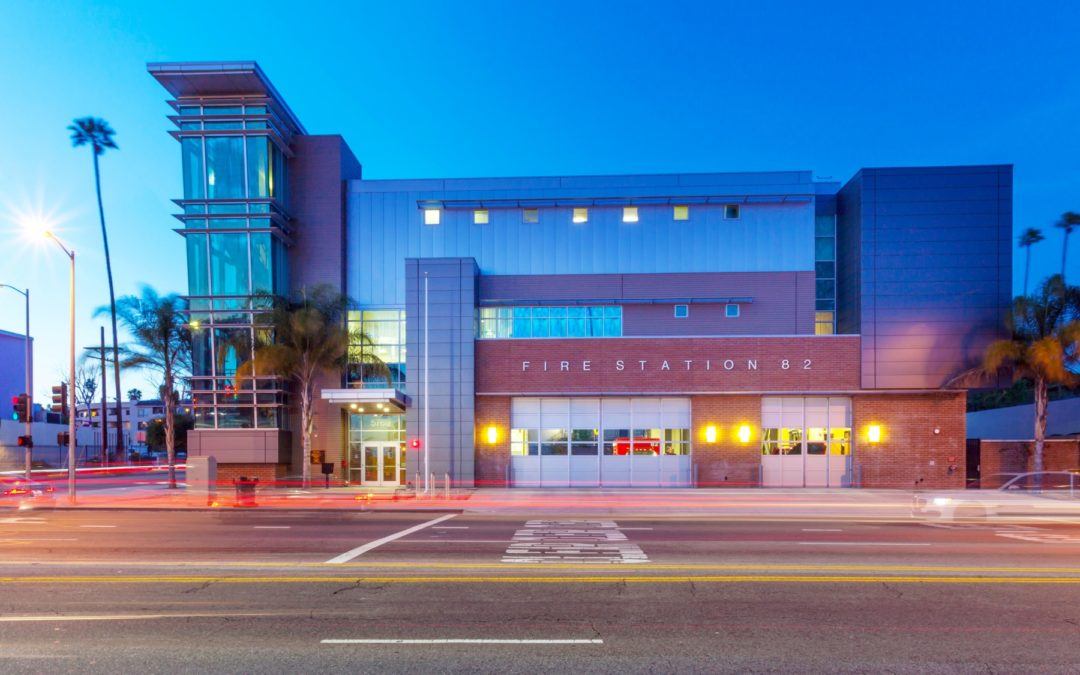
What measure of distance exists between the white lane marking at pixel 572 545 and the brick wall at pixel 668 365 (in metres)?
11.5

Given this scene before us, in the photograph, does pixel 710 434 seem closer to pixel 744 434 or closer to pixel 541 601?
pixel 744 434

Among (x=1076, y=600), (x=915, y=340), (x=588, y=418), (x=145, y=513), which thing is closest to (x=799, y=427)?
(x=915, y=340)

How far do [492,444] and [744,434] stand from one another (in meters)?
11.5

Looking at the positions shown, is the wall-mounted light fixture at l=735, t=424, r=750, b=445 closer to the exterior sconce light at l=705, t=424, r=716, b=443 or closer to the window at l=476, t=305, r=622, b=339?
the exterior sconce light at l=705, t=424, r=716, b=443

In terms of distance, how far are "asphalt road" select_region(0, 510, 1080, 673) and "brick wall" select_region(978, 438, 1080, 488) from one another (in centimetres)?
1323

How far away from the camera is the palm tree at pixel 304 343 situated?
86.2 ft

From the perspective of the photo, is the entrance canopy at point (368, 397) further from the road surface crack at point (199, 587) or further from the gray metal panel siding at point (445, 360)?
the road surface crack at point (199, 587)

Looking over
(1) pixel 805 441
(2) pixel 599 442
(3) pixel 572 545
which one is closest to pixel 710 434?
(1) pixel 805 441

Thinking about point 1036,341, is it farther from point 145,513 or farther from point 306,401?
point 145,513

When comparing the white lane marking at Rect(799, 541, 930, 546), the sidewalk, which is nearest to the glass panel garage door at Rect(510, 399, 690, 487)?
the sidewalk

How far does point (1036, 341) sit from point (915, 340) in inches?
164

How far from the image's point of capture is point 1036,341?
2452 centimetres

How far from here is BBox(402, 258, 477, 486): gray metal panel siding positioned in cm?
2750

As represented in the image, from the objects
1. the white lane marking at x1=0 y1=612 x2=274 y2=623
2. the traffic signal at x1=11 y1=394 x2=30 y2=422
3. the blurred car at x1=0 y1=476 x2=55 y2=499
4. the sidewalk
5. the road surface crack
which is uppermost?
the traffic signal at x1=11 y1=394 x2=30 y2=422
